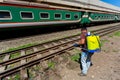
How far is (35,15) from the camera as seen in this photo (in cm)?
1173

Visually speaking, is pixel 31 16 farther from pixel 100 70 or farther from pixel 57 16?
pixel 100 70

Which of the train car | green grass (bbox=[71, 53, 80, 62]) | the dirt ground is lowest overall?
the dirt ground

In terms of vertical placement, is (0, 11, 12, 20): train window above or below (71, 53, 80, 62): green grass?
above

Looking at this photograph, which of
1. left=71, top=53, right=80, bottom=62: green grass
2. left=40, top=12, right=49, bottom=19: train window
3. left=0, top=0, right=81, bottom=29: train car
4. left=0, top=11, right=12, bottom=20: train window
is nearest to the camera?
left=71, top=53, right=80, bottom=62: green grass

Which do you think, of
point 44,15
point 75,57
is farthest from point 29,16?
point 75,57

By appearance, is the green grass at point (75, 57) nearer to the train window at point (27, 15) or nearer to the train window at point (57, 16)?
the train window at point (27, 15)

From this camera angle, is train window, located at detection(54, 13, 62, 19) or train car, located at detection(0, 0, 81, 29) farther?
train window, located at detection(54, 13, 62, 19)

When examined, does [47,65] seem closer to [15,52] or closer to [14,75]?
[14,75]

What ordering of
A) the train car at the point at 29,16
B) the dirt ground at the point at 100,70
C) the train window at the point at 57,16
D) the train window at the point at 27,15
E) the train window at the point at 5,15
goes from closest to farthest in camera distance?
1. the dirt ground at the point at 100,70
2. the train window at the point at 5,15
3. the train car at the point at 29,16
4. the train window at the point at 27,15
5. the train window at the point at 57,16

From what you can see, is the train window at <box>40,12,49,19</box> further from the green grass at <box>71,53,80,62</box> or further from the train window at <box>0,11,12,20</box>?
the green grass at <box>71,53,80,62</box>

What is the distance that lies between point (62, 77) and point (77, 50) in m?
3.15

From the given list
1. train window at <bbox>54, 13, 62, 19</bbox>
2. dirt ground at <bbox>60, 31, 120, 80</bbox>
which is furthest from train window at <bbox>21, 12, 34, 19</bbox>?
dirt ground at <bbox>60, 31, 120, 80</bbox>

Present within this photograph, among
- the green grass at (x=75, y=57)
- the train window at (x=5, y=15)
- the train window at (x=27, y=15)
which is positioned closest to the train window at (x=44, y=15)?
the train window at (x=27, y=15)

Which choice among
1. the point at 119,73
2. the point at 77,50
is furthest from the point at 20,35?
the point at 119,73
